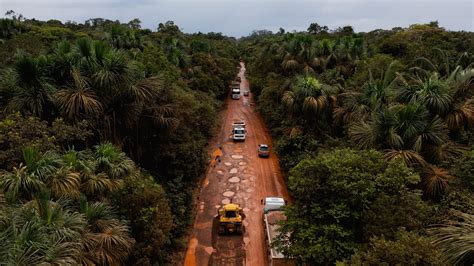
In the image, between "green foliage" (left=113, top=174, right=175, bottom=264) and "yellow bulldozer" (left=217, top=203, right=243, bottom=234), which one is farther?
"yellow bulldozer" (left=217, top=203, right=243, bottom=234)

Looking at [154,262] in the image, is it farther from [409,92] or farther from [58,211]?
[409,92]

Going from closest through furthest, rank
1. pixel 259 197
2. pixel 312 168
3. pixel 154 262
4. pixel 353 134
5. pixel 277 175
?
pixel 312 168
pixel 154 262
pixel 353 134
pixel 259 197
pixel 277 175

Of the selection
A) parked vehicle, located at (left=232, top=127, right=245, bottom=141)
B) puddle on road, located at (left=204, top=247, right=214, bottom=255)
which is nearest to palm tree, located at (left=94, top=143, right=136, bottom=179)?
puddle on road, located at (left=204, top=247, right=214, bottom=255)

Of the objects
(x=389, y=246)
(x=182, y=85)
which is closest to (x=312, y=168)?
(x=389, y=246)

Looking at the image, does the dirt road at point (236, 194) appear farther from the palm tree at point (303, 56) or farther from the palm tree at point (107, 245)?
the palm tree at point (107, 245)

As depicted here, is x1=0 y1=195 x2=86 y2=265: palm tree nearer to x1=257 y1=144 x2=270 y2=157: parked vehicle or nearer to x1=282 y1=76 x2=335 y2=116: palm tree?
x1=282 y1=76 x2=335 y2=116: palm tree

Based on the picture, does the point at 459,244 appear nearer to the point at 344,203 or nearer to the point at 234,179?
the point at 344,203

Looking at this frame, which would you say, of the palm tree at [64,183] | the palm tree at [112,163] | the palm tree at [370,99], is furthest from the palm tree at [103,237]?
the palm tree at [370,99]
